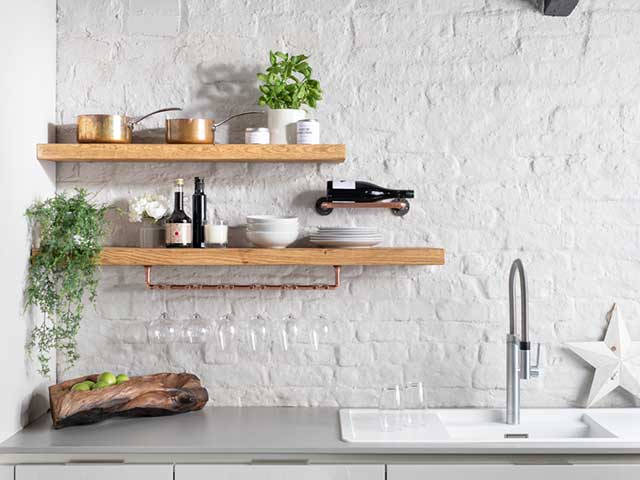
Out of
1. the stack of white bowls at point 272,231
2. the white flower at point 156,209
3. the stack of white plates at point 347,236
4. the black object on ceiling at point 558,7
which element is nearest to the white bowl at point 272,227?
the stack of white bowls at point 272,231

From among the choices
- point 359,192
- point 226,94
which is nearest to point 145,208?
point 226,94

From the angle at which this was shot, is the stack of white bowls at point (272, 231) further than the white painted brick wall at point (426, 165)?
No

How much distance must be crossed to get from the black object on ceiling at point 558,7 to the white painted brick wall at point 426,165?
1.6 inches

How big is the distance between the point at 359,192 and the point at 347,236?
0.64ft

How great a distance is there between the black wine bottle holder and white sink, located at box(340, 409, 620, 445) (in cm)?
71

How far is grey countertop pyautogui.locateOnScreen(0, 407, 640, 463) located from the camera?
2.23 m

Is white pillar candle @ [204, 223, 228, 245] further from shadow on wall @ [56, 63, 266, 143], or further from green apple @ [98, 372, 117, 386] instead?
green apple @ [98, 372, 117, 386]

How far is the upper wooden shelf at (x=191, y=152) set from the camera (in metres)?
2.57

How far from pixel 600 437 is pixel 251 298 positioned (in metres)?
1.27

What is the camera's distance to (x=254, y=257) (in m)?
2.55

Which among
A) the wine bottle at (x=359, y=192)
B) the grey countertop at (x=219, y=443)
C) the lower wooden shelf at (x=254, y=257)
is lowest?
the grey countertop at (x=219, y=443)

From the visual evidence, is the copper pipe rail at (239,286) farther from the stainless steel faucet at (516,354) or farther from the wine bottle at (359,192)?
the stainless steel faucet at (516,354)
